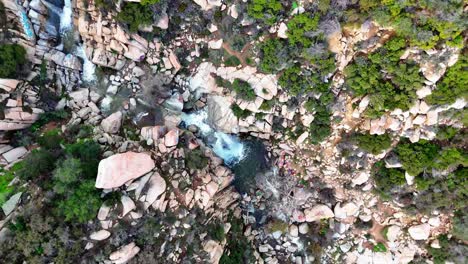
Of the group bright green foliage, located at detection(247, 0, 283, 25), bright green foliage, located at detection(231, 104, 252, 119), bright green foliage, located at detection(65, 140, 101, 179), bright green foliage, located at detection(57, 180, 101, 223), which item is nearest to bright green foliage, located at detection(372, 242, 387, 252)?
bright green foliage, located at detection(231, 104, 252, 119)

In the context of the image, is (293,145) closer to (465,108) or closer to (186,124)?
(186,124)

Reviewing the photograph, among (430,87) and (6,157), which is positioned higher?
(430,87)

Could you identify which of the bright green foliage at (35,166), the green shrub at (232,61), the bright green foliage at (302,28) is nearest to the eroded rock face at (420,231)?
the bright green foliage at (302,28)

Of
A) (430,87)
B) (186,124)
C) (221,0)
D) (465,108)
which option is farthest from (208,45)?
(465,108)

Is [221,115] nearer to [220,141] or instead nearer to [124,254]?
[220,141]

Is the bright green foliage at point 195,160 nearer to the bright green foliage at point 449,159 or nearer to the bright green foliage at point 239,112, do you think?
the bright green foliage at point 239,112

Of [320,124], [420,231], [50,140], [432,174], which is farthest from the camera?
[320,124]

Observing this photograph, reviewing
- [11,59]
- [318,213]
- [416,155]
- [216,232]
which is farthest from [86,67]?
[416,155]
